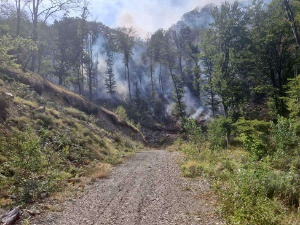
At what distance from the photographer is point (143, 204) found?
593 centimetres

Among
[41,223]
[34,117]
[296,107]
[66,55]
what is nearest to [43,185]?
[41,223]

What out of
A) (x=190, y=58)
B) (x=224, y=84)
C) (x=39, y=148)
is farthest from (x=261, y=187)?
(x=190, y=58)

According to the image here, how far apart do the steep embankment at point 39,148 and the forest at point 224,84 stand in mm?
2404

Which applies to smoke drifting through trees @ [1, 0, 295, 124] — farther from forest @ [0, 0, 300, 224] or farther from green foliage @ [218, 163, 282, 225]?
green foliage @ [218, 163, 282, 225]

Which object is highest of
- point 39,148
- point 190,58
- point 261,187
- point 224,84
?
point 190,58

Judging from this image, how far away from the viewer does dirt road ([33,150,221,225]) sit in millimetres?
4973

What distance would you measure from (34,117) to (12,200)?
693cm

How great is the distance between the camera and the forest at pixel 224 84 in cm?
517

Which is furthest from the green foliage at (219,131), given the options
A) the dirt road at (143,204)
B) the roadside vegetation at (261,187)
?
the dirt road at (143,204)

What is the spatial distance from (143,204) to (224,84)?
19.2 meters

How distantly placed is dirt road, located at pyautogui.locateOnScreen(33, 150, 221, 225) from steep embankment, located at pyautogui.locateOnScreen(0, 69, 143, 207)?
1.23m

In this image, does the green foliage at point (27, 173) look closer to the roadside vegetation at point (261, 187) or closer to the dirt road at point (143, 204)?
the dirt road at point (143, 204)

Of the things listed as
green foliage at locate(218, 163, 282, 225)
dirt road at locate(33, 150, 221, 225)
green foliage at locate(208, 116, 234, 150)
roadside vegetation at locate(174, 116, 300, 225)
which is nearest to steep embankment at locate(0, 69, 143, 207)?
dirt road at locate(33, 150, 221, 225)

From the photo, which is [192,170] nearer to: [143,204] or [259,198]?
[143,204]
